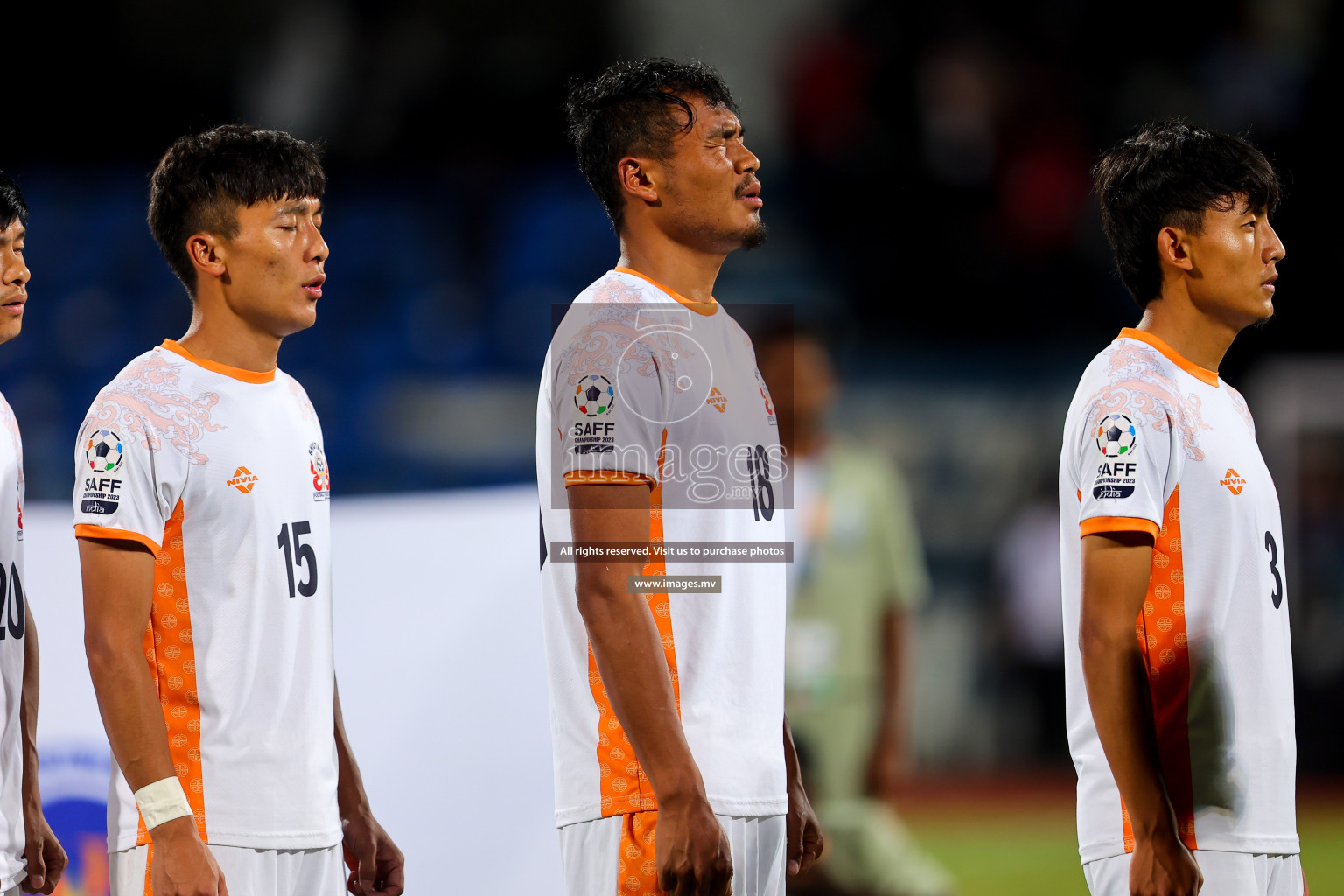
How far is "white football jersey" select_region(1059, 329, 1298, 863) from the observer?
3.06m

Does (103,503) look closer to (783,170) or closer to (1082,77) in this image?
(783,170)

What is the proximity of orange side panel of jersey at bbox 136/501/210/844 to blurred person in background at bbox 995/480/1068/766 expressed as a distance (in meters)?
7.77

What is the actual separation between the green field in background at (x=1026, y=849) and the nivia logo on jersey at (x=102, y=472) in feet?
19.2

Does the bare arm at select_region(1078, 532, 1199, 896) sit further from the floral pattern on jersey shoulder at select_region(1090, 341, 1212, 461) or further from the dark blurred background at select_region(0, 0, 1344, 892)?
the dark blurred background at select_region(0, 0, 1344, 892)

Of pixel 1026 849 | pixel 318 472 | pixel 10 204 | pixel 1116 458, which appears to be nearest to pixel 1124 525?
pixel 1116 458

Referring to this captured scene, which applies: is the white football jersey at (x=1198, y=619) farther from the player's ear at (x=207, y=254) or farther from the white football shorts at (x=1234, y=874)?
the player's ear at (x=207, y=254)

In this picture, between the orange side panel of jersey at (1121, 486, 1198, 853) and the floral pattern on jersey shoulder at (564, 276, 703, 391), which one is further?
the orange side panel of jersey at (1121, 486, 1198, 853)

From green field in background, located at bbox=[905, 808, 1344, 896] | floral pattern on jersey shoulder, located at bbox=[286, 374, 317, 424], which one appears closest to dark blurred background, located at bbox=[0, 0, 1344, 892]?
green field in background, located at bbox=[905, 808, 1344, 896]

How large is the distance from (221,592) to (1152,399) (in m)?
2.00

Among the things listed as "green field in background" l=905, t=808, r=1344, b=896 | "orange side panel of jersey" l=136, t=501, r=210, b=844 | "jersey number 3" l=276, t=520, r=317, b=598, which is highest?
"jersey number 3" l=276, t=520, r=317, b=598

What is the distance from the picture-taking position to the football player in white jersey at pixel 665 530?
275 cm

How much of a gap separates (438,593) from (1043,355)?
732cm

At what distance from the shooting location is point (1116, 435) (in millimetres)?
3113

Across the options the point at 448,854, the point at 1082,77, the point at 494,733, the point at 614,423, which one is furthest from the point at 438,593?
the point at 1082,77
